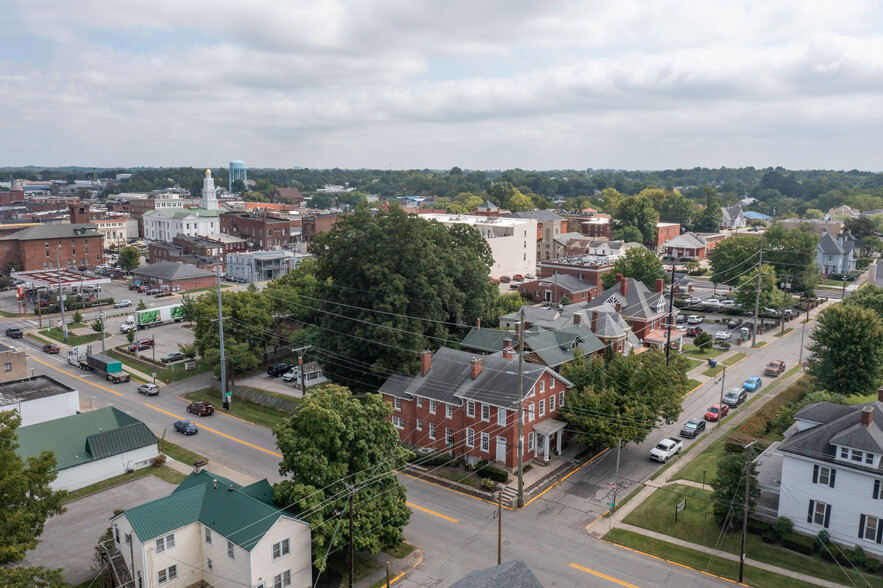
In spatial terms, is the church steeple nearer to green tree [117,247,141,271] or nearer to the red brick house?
green tree [117,247,141,271]

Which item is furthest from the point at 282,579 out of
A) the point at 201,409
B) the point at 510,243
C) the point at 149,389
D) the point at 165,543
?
the point at 510,243

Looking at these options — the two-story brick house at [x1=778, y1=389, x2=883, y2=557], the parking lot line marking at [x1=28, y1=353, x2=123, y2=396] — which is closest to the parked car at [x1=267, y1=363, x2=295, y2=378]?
the parking lot line marking at [x1=28, y1=353, x2=123, y2=396]

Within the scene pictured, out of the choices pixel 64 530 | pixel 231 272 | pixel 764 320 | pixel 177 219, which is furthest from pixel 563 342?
pixel 177 219

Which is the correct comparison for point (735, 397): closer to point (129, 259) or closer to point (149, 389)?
point (149, 389)

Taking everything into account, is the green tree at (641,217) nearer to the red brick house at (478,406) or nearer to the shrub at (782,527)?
the red brick house at (478,406)

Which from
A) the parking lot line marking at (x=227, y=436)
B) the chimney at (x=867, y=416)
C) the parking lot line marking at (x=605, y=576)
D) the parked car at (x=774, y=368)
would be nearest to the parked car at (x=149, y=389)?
the parking lot line marking at (x=227, y=436)
